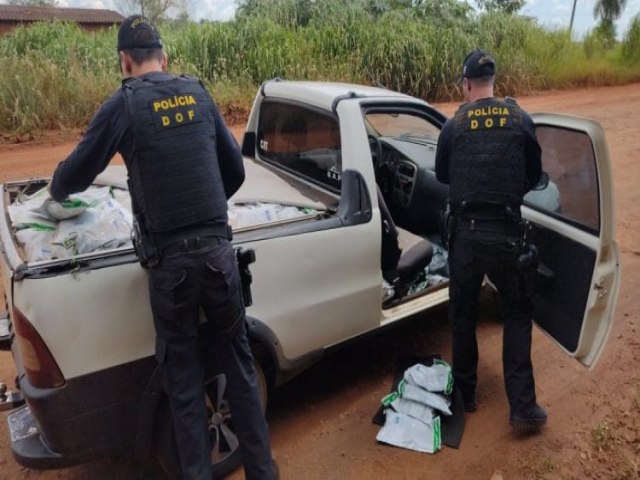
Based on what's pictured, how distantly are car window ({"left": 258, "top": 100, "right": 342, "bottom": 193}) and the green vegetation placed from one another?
21.6 ft

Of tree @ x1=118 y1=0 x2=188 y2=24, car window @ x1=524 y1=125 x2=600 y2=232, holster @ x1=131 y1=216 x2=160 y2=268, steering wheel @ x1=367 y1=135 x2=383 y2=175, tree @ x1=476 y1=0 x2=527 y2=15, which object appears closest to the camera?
holster @ x1=131 y1=216 x2=160 y2=268

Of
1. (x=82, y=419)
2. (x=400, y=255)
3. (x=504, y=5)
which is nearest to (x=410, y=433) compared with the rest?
(x=400, y=255)

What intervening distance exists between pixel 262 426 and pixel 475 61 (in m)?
2.16

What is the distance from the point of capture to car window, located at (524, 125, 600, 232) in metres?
2.82

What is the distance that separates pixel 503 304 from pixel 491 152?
2.93ft

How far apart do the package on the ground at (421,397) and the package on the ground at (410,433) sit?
2.5 inches

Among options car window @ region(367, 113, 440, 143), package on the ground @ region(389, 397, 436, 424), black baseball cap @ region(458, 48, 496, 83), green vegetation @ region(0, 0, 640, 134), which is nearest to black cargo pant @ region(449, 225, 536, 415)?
package on the ground @ region(389, 397, 436, 424)

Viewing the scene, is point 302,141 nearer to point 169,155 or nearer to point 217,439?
point 169,155

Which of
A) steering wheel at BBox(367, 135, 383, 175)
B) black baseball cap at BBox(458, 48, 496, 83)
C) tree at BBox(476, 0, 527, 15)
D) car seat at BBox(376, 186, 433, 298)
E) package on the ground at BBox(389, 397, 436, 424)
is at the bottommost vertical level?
package on the ground at BBox(389, 397, 436, 424)

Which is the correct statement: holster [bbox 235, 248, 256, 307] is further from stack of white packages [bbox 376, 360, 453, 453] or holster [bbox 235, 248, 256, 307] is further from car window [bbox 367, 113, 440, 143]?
car window [bbox 367, 113, 440, 143]

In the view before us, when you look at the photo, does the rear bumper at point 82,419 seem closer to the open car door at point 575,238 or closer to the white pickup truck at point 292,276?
the white pickup truck at point 292,276

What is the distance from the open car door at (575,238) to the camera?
277 centimetres

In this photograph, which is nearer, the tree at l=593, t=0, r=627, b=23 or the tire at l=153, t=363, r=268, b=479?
the tire at l=153, t=363, r=268, b=479

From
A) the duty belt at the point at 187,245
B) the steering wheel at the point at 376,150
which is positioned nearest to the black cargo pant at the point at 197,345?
the duty belt at the point at 187,245
